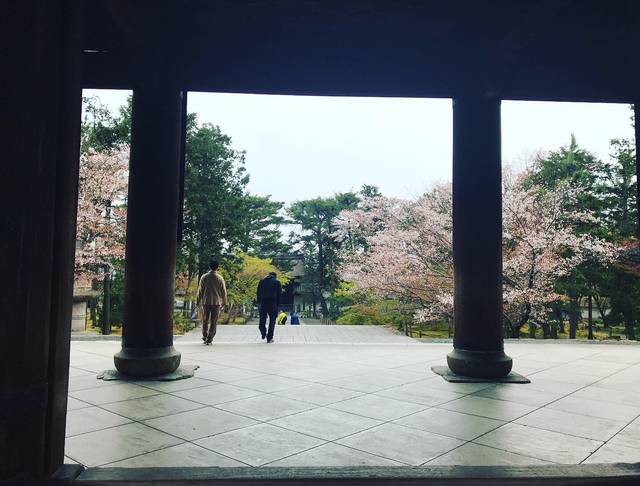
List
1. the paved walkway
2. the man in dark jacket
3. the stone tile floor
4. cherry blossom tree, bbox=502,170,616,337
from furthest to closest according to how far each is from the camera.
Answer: cherry blossom tree, bbox=502,170,616,337
the paved walkway
the man in dark jacket
the stone tile floor

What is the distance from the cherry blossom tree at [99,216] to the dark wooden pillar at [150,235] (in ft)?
46.2

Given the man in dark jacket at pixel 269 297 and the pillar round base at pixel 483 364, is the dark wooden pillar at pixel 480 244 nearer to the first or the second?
the pillar round base at pixel 483 364

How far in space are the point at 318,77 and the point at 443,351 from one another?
5867 mm

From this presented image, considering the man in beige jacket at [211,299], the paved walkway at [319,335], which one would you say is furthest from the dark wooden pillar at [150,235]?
the paved walkway at [319,335]

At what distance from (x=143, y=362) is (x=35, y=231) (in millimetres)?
3822

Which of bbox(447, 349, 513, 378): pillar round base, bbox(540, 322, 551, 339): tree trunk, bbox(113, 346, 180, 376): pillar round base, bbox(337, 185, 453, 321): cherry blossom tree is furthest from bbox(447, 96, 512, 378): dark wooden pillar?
bbox(540, 322, 551, 339): tree trunk

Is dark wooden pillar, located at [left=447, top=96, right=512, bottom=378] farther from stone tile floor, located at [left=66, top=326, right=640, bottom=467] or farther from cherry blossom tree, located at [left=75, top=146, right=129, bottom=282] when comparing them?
cherry blossom tree, located at [left=75, top=146, right=129, bottom=282]

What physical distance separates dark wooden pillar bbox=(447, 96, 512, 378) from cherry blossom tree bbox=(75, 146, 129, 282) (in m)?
16.4

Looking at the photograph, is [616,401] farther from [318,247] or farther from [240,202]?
[318,247]

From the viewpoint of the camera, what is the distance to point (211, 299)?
31.3ft

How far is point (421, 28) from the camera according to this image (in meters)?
5.18

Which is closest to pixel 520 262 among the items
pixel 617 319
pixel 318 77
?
pixel 617 319

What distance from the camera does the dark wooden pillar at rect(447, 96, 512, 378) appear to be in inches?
250

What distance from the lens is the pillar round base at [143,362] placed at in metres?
5.98
